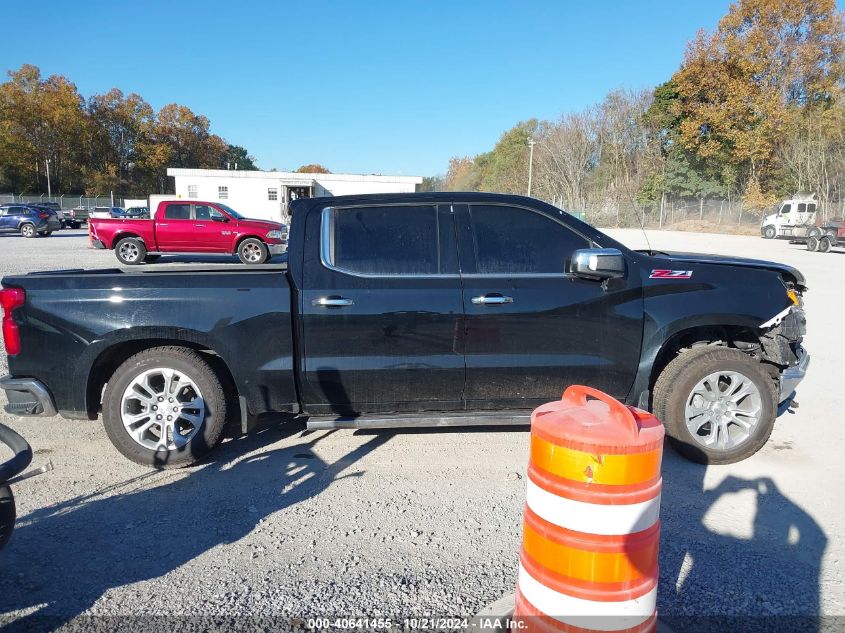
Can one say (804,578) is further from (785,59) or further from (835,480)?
(785,59)

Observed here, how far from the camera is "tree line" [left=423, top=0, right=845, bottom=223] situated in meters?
40.9

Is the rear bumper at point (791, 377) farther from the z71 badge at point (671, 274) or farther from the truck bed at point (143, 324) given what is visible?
the truck bed at point (143, 324)

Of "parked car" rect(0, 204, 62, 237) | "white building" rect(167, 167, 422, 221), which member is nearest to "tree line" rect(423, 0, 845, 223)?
"white building" rect(167, 167, 422, 221)

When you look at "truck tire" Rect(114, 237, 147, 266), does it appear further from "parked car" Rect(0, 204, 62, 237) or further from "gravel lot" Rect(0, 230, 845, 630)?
"parked car" Rect(0, 204, 62, 237)

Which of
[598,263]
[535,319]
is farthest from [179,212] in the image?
[598,263]

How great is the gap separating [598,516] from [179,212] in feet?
56.8

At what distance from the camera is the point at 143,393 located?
3.83m

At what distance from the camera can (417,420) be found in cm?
381

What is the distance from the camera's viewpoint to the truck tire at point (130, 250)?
16.8 meters

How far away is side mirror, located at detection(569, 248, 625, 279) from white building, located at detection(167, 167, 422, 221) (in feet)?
127

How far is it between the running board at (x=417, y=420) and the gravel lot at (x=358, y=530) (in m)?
0.35

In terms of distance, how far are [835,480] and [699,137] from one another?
169 feet

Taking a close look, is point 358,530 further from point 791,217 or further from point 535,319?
point 791,217

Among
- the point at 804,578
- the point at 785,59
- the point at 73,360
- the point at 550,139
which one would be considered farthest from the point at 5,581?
the point at 550,139
